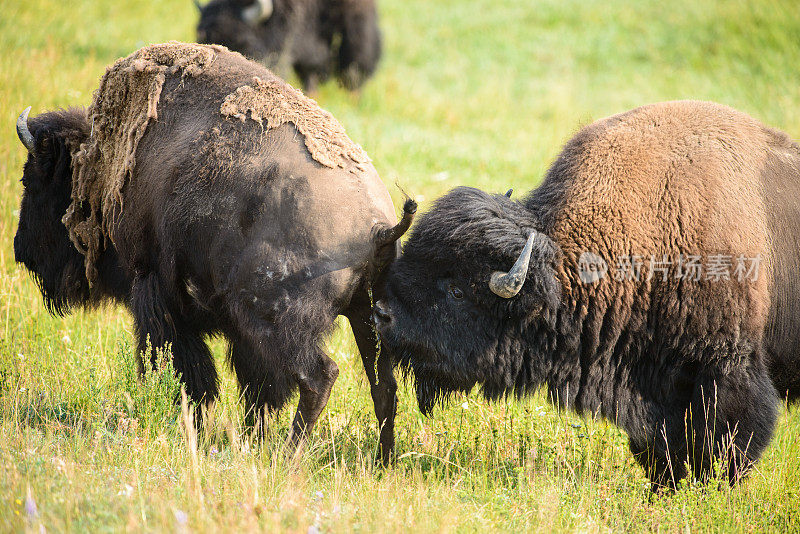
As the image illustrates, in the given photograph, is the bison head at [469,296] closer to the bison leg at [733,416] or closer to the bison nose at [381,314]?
the bison nose at [381,314]

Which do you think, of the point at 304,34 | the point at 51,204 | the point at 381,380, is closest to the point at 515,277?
the point at 381,380

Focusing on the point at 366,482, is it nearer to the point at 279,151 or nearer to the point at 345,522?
the point at 345,522

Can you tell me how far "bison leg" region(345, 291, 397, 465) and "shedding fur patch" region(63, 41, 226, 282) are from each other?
1609 mm

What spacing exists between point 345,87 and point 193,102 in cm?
953

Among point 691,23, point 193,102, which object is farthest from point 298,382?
point 691,23

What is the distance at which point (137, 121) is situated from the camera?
4203 millimetres

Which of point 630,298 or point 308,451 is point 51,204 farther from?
point 630,298

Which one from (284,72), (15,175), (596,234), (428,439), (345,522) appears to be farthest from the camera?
(284,72)

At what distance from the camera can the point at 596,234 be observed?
3.98 m

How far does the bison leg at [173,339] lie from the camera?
4.05m

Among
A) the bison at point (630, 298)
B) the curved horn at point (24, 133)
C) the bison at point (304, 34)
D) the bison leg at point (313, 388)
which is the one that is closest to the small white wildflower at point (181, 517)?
the bison leg at point (313, 388)

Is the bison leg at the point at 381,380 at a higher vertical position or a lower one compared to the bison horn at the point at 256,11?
lower

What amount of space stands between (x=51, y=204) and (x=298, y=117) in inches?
78.2

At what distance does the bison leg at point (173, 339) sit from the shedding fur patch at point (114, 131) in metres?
0.58
